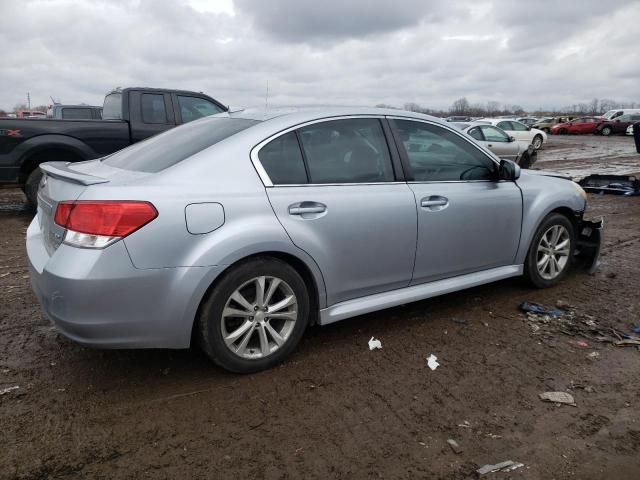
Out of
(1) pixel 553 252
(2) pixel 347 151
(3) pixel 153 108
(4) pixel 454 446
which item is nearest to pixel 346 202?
(2) pixel 347 151

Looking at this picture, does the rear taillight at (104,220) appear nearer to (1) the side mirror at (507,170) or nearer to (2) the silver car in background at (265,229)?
(2) the silver car in background at (265,229)

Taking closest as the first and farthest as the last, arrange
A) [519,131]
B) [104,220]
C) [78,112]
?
1. [104,220]
2. [78,112]
3. [519,131]

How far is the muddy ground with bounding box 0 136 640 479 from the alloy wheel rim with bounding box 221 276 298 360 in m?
0.19

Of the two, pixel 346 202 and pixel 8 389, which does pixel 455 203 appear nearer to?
pixel 346 202

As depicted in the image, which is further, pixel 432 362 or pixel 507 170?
pixel 507 170

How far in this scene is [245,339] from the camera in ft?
10.4

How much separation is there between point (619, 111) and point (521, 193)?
42368 mm

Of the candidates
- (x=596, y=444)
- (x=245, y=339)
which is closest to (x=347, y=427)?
(x=245, y=339)

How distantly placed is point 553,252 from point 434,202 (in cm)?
169

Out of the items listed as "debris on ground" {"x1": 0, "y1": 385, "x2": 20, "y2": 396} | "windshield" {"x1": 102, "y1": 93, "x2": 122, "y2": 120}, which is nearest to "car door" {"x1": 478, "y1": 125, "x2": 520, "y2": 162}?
"windshield" {"x1": 102, "y1": 93, "x2": 122, "y2": 120}

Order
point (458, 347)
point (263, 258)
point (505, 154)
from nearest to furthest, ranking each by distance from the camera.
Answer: point (263, 258), point (458, 347), point (505, 154)

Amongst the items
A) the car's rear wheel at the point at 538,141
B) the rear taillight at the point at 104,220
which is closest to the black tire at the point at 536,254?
the rear taillight at the point at 104,220

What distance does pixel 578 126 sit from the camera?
39.7 metres

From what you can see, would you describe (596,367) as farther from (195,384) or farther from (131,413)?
(131,413)
